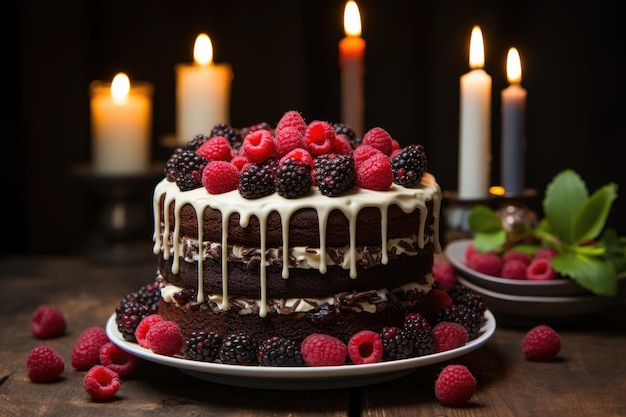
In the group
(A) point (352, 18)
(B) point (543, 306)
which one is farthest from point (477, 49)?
(B) point (543, 306)

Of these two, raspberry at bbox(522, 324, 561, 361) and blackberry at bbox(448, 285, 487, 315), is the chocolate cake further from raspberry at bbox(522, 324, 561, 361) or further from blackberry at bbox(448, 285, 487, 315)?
raspberry at bbox(522, 324, 561, 361)

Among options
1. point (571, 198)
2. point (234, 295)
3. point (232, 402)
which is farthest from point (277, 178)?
point (571, 198)

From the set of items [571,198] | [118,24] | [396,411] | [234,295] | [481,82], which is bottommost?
[396,411]

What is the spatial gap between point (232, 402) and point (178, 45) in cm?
194

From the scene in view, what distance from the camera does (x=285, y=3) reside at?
3.14 meters

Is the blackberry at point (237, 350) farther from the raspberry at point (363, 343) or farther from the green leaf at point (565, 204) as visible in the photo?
the green leaf at point (565, 204)

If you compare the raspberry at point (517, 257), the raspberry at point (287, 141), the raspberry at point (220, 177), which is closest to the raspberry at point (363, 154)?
the raspberry at point (287, 141)

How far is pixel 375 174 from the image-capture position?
64.9 inches

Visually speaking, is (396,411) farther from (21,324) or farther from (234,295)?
(21,324)

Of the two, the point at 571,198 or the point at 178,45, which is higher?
the point at 178,45

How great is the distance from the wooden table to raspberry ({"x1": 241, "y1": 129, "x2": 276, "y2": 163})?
0.42 meters

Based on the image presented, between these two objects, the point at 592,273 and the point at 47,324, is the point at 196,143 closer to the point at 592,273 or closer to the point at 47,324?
the point at 47,324

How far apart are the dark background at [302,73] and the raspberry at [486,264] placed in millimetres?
1062

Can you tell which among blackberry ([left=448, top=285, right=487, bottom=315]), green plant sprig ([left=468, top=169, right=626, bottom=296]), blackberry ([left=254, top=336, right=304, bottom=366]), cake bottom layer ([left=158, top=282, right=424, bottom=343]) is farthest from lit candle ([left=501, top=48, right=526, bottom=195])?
blackberry ([left=254, top=336, right=304, bottom=366])
